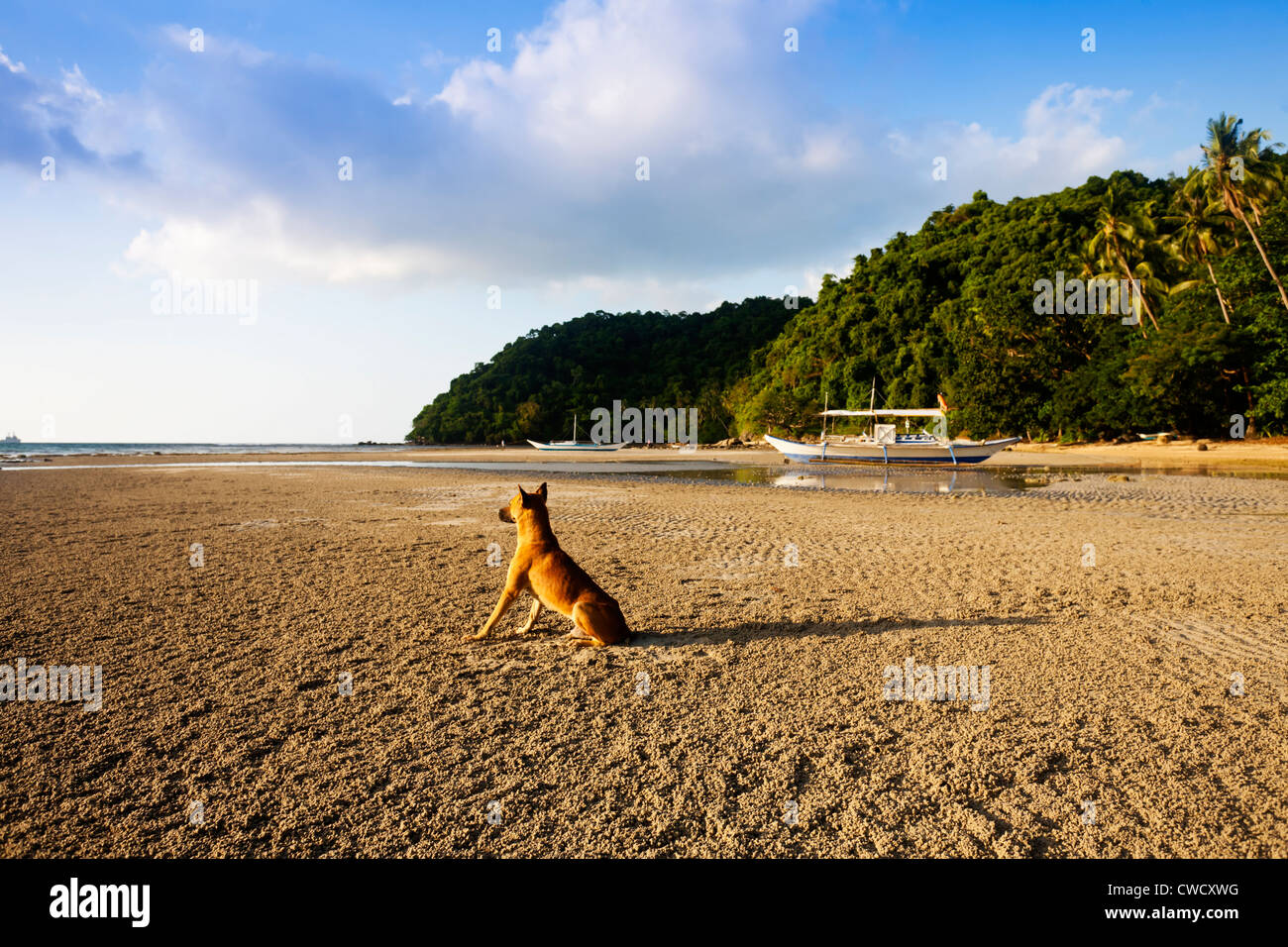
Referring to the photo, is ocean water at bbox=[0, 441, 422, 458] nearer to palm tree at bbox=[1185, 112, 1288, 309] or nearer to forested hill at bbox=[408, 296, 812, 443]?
forested hill at bbox=[408, 296, 812, 443]

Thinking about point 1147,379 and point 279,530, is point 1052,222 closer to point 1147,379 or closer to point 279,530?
point 1147,379

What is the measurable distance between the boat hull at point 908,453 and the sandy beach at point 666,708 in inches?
974

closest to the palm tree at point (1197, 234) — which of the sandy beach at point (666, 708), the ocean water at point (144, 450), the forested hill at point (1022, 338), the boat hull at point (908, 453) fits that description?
the forested hill at point (1022, 338)

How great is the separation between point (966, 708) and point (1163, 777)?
1.12 meters

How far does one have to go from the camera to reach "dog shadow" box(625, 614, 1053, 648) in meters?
5.89

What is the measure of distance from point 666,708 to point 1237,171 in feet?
177

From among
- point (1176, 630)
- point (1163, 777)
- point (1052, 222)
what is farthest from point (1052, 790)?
point (1052, 222)

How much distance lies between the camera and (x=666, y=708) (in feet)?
14.4

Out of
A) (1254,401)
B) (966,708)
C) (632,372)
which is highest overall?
(632,372)

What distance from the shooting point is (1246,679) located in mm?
4793

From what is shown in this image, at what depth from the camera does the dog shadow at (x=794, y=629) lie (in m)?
5.89

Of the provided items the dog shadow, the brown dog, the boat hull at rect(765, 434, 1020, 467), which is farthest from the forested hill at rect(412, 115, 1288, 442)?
the brown dog

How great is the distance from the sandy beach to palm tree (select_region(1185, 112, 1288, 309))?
44.2 meters

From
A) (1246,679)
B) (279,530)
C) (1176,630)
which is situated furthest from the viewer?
(279,530)
